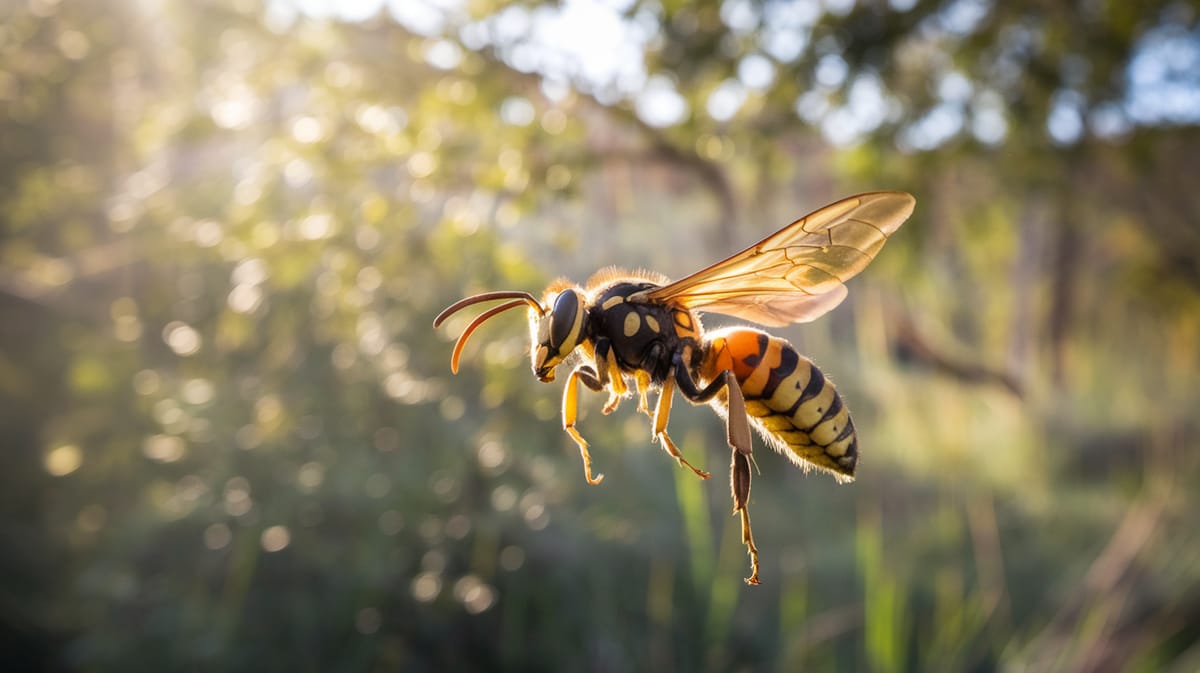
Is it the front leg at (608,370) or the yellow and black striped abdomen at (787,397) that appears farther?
the yellow and black striped abdomen at (787,397)

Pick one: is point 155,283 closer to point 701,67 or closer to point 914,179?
point 701,67

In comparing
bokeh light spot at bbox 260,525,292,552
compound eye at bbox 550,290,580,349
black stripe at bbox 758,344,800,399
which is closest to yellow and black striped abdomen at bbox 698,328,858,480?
black stripe at bbox 758,344,800,399

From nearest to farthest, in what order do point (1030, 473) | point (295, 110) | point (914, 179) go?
point (295, 110) → point (914, 179) → point (1030, 473)

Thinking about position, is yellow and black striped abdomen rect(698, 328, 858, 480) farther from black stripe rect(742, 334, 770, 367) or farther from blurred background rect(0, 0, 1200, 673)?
blurred background rect(0, 0, 1200, 673)

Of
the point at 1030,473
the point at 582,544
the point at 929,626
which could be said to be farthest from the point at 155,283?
the point at 1030,473

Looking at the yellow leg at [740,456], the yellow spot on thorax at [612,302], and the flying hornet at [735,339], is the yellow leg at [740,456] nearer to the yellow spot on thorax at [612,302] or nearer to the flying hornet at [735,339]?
the flying hornet at [735,339]

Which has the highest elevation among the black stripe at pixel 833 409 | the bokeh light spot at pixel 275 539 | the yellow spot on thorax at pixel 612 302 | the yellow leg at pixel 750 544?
the yellow spot on thorax at pixel 612 302

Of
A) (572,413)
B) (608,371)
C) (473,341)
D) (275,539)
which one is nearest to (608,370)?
(608,371)

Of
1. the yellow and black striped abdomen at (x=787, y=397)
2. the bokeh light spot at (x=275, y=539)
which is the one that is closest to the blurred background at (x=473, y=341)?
the bokeh light spot at (x=275, y=539)
